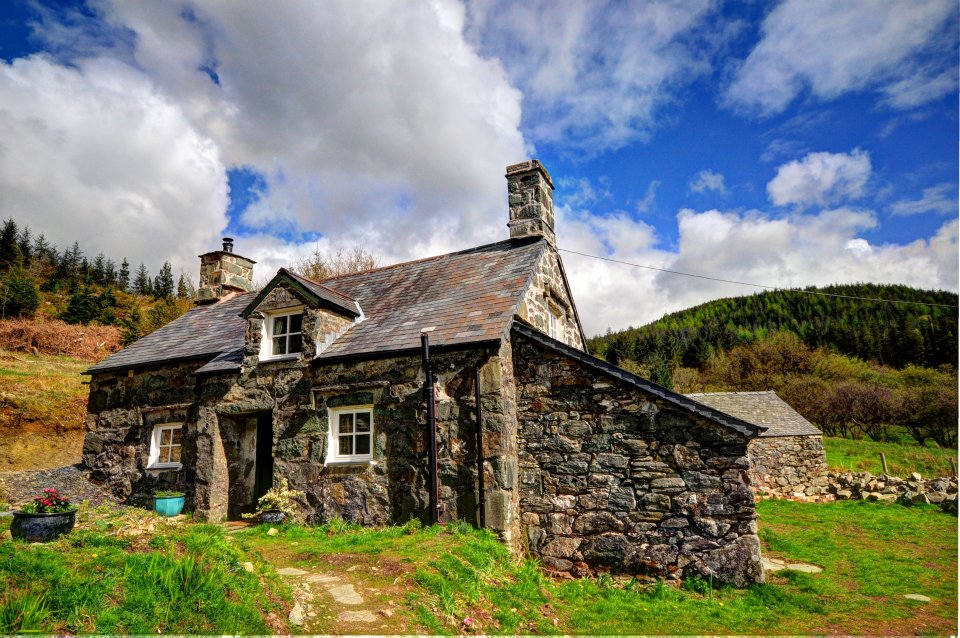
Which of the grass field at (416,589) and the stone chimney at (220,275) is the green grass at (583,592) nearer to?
the grass field at (416,589)

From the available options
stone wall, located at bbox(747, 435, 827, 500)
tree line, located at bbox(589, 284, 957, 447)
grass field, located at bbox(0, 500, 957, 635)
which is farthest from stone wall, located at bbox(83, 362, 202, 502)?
tree line, located at bbox(589, 284, 957, 447)

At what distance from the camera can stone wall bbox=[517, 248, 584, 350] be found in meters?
11.7

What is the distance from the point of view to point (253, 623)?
184 inches

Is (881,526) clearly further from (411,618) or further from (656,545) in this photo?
(411,618)

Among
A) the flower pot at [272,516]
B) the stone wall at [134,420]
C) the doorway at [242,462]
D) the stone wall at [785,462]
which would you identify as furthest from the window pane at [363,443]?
the stone wall at [785,462]

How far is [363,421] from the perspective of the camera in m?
10.5

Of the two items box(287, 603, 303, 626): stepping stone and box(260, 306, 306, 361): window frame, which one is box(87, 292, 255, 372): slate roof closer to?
box(260, 306, 306, 361): window frame

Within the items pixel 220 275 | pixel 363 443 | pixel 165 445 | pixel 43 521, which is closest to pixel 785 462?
pixel 363 443

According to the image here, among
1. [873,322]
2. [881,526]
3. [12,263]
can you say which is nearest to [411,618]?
[881,526]

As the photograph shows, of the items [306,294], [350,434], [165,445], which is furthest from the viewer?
[165,445]

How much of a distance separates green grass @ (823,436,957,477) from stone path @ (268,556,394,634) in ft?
87.6

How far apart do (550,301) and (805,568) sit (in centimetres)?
760

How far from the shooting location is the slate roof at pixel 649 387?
812 centimetres

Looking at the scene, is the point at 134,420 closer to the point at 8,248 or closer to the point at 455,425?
the point at 455,425
